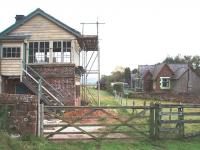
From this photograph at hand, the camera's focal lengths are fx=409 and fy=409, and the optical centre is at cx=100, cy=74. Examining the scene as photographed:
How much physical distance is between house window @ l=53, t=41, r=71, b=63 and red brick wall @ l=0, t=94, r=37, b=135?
15.9 m

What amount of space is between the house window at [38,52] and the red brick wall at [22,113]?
626 inches

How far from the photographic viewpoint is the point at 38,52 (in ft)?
99.9

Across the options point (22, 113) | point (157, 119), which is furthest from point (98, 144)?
point (22, 113)

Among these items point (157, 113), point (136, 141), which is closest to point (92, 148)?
point (136, 141)

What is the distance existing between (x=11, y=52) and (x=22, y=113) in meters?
14.8

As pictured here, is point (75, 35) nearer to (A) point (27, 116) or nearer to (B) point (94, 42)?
(B) point (94, 42)

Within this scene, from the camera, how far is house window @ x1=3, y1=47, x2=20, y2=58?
94.1ft

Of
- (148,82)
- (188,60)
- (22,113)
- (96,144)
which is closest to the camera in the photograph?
(96,144)

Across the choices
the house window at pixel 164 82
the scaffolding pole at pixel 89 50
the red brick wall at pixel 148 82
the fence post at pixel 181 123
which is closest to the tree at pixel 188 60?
the red brick wall at pixel 148 82

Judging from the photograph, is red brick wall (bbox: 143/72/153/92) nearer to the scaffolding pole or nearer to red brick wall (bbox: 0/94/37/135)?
the scaffolding pole

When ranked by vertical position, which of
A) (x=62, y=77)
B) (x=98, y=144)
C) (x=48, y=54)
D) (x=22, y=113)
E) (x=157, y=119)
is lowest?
(x=98, y=144)

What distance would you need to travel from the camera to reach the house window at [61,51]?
1194 inches

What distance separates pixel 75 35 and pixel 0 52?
556 centimetres

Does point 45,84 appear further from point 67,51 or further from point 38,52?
point 67,51
